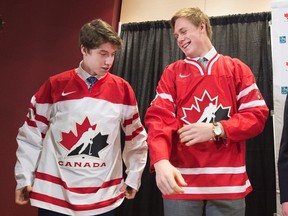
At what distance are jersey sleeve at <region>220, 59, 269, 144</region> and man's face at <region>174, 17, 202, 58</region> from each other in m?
0.18

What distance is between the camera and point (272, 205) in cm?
192

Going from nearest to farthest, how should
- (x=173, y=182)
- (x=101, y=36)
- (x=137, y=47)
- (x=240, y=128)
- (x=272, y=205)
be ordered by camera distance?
(x=173, y=182), (x=240, y=128), (x=101, y=36), (x=272, y=205), (x=137, y=47)

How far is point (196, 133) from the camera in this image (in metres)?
1.04

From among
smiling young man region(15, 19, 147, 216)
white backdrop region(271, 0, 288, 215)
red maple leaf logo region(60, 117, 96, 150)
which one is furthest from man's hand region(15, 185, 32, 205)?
white backdrop region(271, 0, 288, 215)

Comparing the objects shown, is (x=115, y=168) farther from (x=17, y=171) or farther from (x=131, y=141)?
(x=17, y=171)

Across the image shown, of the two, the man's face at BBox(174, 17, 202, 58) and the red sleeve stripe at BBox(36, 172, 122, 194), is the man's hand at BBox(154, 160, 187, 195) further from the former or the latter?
the man's face at BBox(174, 17, 202, 58)

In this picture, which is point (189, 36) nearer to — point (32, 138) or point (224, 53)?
point (32, 138)

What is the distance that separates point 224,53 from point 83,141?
1.40 meters

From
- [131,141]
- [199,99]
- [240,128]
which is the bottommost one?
[131,141]

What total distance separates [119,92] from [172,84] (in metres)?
0.28

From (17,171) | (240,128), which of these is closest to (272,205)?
(240,128)

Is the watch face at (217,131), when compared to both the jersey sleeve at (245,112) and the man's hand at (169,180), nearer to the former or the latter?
the jersey sleeve at (245,112)

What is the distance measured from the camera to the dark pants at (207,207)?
1.07 m

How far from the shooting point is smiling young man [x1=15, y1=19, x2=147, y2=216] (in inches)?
48.4
